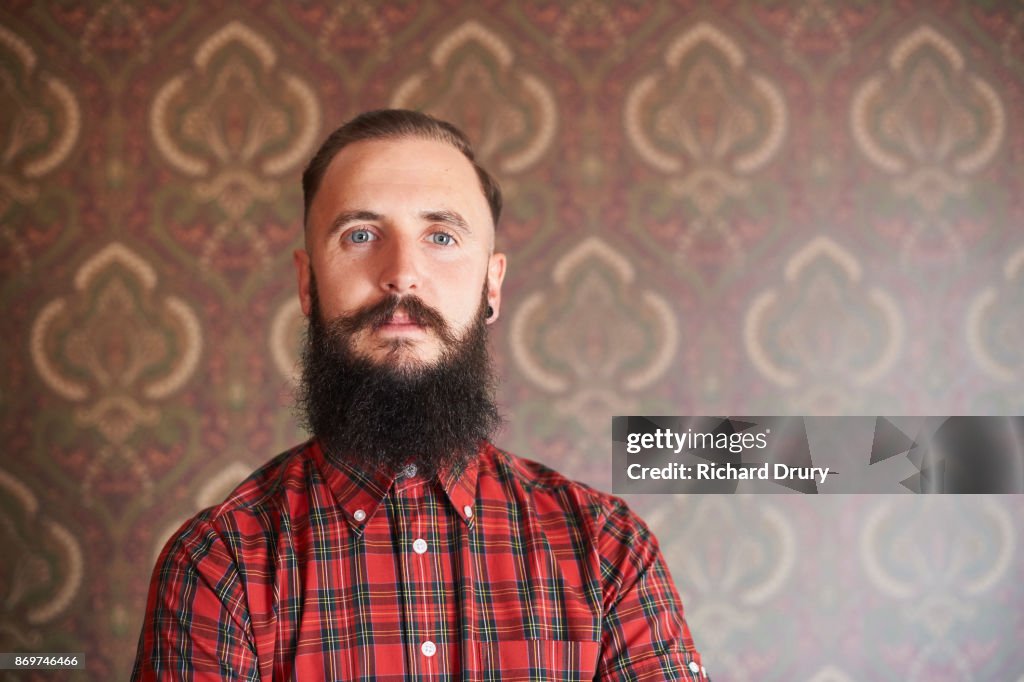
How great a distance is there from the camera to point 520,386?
210 centimetres

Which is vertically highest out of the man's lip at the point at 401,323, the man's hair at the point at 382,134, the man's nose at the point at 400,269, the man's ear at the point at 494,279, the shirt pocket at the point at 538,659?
the man's hair at the point at 382,134

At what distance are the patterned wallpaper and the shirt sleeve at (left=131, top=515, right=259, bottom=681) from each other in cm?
89

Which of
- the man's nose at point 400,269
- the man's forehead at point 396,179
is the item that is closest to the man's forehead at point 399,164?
the man's forehead at point 396,179

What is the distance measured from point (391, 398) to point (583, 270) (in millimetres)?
851

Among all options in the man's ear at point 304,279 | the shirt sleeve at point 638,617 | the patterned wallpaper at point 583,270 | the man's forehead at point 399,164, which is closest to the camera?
the shirt sleeve at point 638,617

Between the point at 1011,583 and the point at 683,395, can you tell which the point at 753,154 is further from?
the point at 1011,583

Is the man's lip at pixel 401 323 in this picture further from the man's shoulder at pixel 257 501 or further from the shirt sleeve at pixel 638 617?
the shirt sleeve at pixel 638 617

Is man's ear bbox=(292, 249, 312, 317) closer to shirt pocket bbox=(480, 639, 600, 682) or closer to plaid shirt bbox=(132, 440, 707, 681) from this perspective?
plaid shirt bbox=(132, 440, 707, 681)

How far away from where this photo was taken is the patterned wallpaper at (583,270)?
205cm

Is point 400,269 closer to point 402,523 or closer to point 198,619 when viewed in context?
point 402,523

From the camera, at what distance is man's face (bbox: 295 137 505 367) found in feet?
4.26

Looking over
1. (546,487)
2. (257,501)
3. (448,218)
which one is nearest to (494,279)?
(448,218)

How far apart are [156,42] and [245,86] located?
230mm

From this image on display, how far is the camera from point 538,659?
1216 mm
